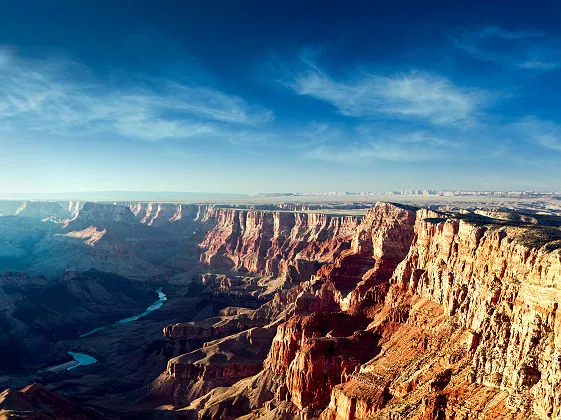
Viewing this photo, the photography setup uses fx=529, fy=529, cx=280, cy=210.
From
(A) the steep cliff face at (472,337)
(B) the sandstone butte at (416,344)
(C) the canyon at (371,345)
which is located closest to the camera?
(A) the steep cliff face at (472,337)

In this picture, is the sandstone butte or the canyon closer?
the sandstone butte

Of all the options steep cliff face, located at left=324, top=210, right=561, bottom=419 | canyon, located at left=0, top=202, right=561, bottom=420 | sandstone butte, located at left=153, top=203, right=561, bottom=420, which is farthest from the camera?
canyon, located at left=0, top=202, right=561, bottom=420

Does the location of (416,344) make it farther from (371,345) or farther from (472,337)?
(371,345)

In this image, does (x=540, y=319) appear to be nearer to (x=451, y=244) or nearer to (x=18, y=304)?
(x=451, y=244)

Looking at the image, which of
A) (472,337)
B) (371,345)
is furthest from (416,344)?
(371,345)

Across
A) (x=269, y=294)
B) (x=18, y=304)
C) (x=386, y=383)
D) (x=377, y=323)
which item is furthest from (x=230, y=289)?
(x=386, y=383)

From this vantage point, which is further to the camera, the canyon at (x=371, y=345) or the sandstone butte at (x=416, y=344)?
the canyon at (x=371, y=345)

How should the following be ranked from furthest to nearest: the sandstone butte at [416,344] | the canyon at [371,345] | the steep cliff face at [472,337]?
1. the canyon at [371,345]
2. the sandstone butte at [416,344]
3. the steep cliff face at [472,337]

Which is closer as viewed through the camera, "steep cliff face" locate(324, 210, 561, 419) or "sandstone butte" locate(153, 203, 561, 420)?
"steep cliff face" locate(324, 210, 561, 419)

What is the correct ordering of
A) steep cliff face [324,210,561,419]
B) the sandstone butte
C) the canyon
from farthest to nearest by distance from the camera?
the canyon → the sandstone butte → steep cliff face [324,210,561,419]
